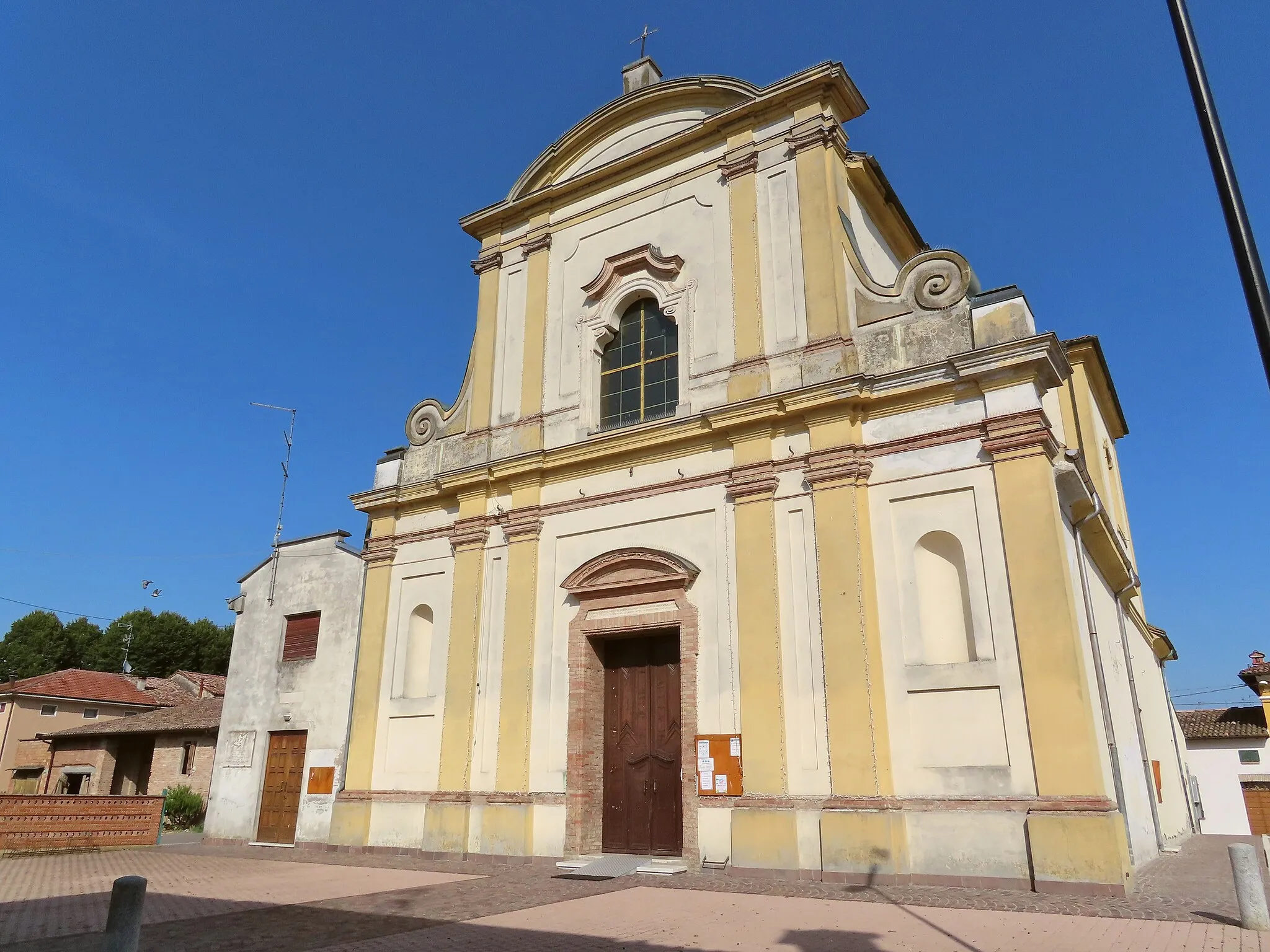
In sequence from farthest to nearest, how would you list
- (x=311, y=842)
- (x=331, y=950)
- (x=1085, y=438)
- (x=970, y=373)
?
(x=1085, y=438)
(x=311, y=842)
(x=970, y=373)
(x=331, y=950)

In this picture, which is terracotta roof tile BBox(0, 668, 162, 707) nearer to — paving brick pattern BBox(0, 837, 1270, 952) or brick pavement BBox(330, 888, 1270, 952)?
paving brick pattern BBox(0, 837, 1270, 952)

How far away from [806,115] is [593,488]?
6755 millimetres

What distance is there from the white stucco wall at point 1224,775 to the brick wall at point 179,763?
2932 centimetres

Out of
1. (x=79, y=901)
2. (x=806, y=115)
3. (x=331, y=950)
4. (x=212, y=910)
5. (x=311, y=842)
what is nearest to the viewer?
(x=331, y=950)

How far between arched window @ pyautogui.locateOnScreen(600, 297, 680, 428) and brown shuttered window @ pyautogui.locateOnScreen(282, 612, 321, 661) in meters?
7.42

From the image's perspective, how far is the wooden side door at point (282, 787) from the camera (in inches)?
626

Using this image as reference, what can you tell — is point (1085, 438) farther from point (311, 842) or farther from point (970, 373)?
point (311, 842)

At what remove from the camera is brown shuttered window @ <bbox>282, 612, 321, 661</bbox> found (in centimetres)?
1708

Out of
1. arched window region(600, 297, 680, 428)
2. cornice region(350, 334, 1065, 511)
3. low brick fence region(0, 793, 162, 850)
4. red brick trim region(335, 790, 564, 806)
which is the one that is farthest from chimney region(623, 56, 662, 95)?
low brick fence region(0, 793, 162, 850)

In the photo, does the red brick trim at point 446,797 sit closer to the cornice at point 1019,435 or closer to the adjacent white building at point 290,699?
the adjacent white building at point 290,699

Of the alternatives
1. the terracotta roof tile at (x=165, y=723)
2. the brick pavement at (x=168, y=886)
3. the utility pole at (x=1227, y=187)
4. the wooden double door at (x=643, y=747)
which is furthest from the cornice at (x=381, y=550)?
the utility pole at (x=1227, y=187)

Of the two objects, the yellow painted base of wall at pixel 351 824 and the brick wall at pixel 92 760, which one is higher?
the brick wall at pixel 92 760

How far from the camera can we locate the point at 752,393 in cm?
1279

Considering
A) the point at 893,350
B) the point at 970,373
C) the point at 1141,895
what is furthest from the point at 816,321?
the point at 1141,895
